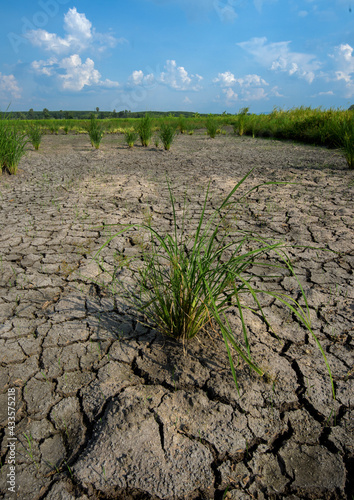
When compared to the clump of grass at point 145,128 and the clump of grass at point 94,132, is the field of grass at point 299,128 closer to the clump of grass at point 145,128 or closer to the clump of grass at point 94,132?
the clump of grass at point 145,128

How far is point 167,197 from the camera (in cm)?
427

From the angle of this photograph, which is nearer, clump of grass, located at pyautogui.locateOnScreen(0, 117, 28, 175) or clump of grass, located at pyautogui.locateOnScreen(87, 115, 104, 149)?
clump of grass, located at pyautogui.locateOnScreen(0, 117, 28, 175)

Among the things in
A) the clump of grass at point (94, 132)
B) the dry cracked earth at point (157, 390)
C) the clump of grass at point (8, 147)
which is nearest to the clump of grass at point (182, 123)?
the clump of grass at point (94, 132)

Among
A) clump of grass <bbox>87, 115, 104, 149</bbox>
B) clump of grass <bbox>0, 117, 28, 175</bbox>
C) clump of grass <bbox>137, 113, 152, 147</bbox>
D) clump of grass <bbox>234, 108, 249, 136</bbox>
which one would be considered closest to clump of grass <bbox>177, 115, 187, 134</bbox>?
clump of grass <bbox>234, 108, 249, 136</bbox>

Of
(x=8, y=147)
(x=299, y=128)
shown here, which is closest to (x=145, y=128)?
(x=8, y=147)

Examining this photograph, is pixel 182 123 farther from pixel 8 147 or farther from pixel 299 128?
pixel 8 147

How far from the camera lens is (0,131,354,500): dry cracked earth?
3.60 ft

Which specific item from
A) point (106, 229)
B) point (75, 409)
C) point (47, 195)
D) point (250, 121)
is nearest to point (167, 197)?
point (106, 229)

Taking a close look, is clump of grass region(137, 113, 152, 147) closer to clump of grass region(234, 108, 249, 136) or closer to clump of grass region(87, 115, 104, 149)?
clump of grass region(87, 115, 104, 149)

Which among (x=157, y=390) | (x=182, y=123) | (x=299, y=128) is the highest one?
(x=182, y=123)

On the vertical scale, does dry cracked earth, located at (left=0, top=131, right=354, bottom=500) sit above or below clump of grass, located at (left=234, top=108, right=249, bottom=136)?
below

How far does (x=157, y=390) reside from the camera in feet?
4.63

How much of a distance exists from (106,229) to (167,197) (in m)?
1.34

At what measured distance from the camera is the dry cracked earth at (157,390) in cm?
110
